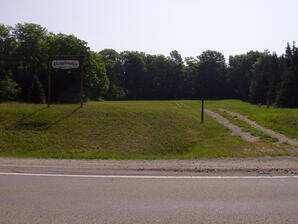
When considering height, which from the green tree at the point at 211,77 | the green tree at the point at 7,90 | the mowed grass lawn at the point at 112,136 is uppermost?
the green tree at the point at 211,77

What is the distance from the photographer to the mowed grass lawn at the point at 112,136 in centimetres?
1142

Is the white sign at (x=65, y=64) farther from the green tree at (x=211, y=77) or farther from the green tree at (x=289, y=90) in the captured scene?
the green tree at (x=211, y=77)

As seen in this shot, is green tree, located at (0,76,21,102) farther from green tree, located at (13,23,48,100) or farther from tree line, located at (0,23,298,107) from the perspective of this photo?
green tree, located at (13,23,48,100)

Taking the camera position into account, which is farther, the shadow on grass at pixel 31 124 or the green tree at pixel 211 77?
the green tree at pixel 211 77

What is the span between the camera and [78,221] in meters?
4.36

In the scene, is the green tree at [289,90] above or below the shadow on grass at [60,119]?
above

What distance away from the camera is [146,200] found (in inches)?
209

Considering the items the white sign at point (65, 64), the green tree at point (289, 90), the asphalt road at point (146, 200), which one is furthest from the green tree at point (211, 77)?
the asphalt road at point (146, 200)

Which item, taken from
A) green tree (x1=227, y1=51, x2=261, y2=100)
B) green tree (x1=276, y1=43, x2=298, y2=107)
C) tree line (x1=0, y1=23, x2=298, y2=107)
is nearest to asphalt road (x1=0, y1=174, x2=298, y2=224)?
tree line (x1=0, y1=23, x2=298, y2=107)

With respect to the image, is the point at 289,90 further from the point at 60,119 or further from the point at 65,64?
the point at 60,119

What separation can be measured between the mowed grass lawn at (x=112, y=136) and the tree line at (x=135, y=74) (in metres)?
4.94

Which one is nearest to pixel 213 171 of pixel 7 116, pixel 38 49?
pixel 7 116

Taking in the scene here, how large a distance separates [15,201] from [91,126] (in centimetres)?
1052

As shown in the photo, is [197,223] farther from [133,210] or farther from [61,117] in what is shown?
[61,117]
